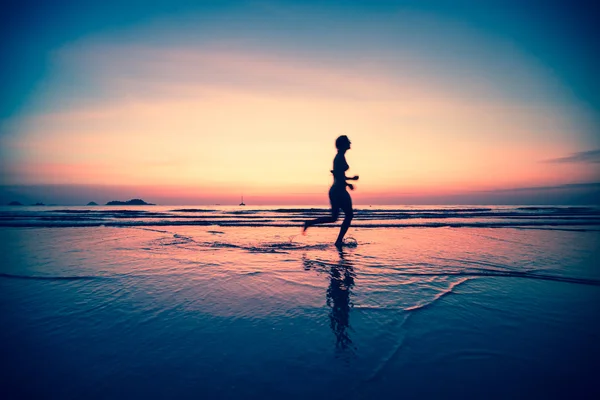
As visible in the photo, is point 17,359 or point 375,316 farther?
point 375,316

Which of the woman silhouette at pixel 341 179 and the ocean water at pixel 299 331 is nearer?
the ocean water at pixel 299 331

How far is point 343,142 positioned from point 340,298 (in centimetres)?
491

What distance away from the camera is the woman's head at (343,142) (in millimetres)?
7336

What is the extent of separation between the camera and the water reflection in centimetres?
233

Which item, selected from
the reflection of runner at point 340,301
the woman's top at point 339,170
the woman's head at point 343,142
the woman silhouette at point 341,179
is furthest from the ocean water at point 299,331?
the woman's head at point 343,142

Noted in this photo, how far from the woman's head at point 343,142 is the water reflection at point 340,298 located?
10.4 ft

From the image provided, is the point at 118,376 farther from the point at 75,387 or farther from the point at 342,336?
the point at 342,336

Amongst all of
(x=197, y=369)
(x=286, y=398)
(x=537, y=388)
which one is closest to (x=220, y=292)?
(x=197, y=369)

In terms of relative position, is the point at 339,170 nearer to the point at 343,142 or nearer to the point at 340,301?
the point at 343,142

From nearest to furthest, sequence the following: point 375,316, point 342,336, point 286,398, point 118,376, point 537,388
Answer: point 286,398, point 537,388, point 118,376, point 342,336, point 375,316

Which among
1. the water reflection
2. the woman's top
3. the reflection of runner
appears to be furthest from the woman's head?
the reflection of runner

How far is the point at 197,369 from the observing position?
73.1 inches

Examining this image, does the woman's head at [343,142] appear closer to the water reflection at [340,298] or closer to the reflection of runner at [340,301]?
the water reflection at [340,298]

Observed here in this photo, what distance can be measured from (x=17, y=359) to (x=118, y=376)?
898 millimetres
